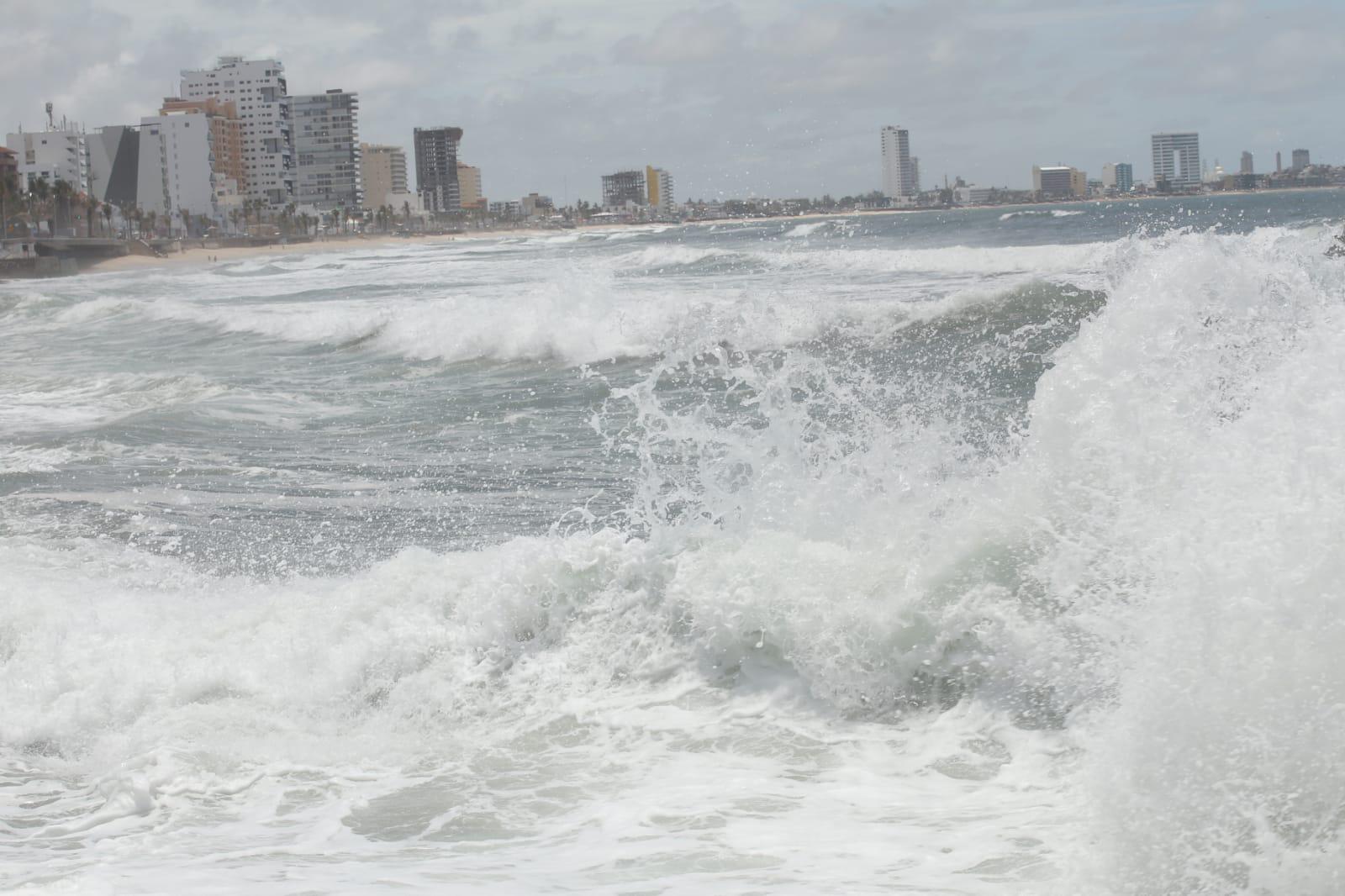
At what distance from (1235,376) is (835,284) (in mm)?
22731

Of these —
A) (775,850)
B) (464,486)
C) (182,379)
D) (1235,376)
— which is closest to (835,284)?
(182,379)

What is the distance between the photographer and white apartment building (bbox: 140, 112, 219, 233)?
6083 inches

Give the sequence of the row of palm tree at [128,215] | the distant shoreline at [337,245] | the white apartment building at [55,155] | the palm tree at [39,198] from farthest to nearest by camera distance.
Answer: the white apartment building at [55,155] → the palm tree at [39,198] → the row of palm tree at [128,215] → the distant shoreline at [337,245]

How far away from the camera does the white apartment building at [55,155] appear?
148 meters

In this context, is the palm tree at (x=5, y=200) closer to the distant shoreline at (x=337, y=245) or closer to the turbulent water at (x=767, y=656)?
the distant shoreline at (x=337, y=245)

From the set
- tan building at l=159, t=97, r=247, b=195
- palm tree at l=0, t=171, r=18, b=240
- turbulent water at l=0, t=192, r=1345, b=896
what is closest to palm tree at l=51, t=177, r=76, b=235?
palm tree at l=0, t=171, r=18, b=240

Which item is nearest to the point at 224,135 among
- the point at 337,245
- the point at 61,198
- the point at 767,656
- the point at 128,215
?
the point at 128,215

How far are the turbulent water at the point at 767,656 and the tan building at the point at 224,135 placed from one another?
17021 centimetres

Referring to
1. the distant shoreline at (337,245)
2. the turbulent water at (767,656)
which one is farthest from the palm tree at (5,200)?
the turbulent water at (767,656)

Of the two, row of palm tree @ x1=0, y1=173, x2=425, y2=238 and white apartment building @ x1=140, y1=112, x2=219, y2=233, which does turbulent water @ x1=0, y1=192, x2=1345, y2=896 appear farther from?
white apartment building @ x1=140, y1=112, x2=219, y2=233

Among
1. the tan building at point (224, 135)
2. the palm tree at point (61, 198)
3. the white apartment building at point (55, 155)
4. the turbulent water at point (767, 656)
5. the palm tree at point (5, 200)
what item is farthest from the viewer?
the tan building at point (224, 135)

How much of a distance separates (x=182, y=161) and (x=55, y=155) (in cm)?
1379

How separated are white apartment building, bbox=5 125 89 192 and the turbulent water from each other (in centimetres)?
15617

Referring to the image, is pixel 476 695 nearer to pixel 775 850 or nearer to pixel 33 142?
pixel 775 850
